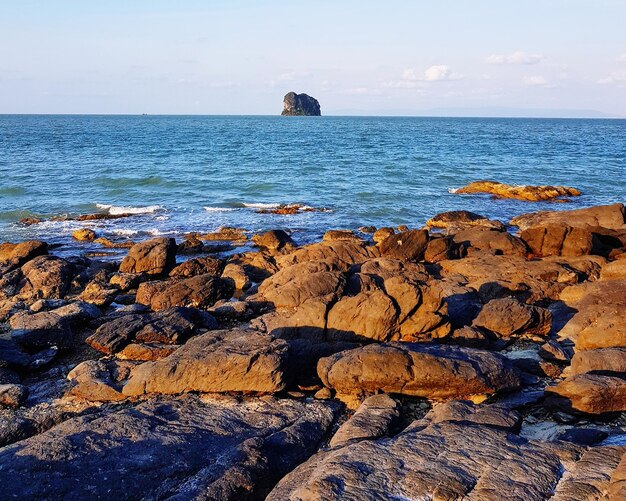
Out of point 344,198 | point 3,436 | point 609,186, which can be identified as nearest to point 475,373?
point 3,436

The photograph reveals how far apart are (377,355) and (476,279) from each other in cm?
773

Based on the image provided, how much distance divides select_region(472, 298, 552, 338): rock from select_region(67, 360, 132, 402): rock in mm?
7528

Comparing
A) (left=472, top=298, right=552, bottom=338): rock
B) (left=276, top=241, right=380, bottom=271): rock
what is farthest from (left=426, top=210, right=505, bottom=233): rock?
(left=472, top=298, right=552, bottom=338): rock

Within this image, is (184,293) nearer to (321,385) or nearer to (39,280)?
(39,280)

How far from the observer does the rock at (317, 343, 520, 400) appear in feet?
31.6

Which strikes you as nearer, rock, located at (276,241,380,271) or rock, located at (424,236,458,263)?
rock, located at (276,241,380,271)

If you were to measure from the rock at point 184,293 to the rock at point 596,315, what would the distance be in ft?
28.7

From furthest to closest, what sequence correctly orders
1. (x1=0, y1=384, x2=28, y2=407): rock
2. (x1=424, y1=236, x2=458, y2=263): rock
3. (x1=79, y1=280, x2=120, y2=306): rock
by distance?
(x1=424, y1=236, x2=458, y2=263): rock → (x1=79, y1=280, x2=120, y2=306): rock → (x1=0, y1=384, x2=28, y2=407): rock

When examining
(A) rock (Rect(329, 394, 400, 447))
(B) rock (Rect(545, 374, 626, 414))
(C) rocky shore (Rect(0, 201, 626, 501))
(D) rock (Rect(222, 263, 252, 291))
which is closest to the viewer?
(C) rocky shore (Rect(0, 201, 626, 501))

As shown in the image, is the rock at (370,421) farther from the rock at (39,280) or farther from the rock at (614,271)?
the rock at (39,280)

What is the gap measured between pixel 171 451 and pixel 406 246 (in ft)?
42.7

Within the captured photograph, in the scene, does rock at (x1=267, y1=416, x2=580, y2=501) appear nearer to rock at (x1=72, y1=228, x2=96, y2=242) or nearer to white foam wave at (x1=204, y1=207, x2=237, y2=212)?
rock at (x1=72, y1=228, x2=96, y2=242)

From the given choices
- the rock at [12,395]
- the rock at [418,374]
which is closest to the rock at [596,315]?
the rock at [418,374]

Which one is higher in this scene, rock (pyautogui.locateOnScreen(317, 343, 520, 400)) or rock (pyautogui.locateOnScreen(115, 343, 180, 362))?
rock (pyautogui.locateOnScreen(317, 343, 520, 400))
